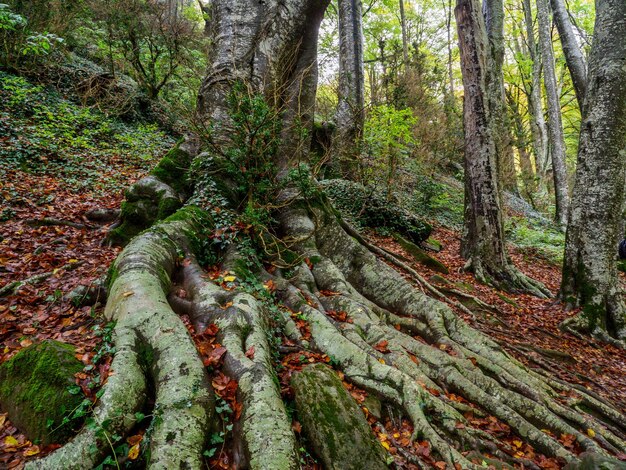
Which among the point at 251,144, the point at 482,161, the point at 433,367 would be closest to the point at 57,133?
the point at 251,144

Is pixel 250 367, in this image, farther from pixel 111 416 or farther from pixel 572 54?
pixel 572 54

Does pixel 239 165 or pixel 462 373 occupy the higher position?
pixel 239 165

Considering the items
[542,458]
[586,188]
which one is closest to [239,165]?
[542,458]

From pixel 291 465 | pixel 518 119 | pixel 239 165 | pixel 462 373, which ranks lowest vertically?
pixel 462 373

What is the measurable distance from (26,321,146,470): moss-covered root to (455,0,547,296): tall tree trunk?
684 centimetres

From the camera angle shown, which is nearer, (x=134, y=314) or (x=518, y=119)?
(x=134, y=314)

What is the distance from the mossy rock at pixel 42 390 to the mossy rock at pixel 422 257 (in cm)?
628

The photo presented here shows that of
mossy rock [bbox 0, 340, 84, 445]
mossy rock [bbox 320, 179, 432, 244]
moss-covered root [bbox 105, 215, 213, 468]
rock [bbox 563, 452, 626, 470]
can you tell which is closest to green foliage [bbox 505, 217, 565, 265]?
mossy rock [bbox 320, 179, 432, 244]

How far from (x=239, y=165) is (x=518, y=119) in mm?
22174

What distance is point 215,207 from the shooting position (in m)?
4.75

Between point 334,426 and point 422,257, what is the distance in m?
5.47

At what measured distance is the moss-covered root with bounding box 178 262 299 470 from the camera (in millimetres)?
1965

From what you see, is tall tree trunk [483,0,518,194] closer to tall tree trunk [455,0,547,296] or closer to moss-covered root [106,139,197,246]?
tall tree trunk [455,0,547,296]

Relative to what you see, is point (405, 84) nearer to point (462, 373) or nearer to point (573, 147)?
point (462, 373)
